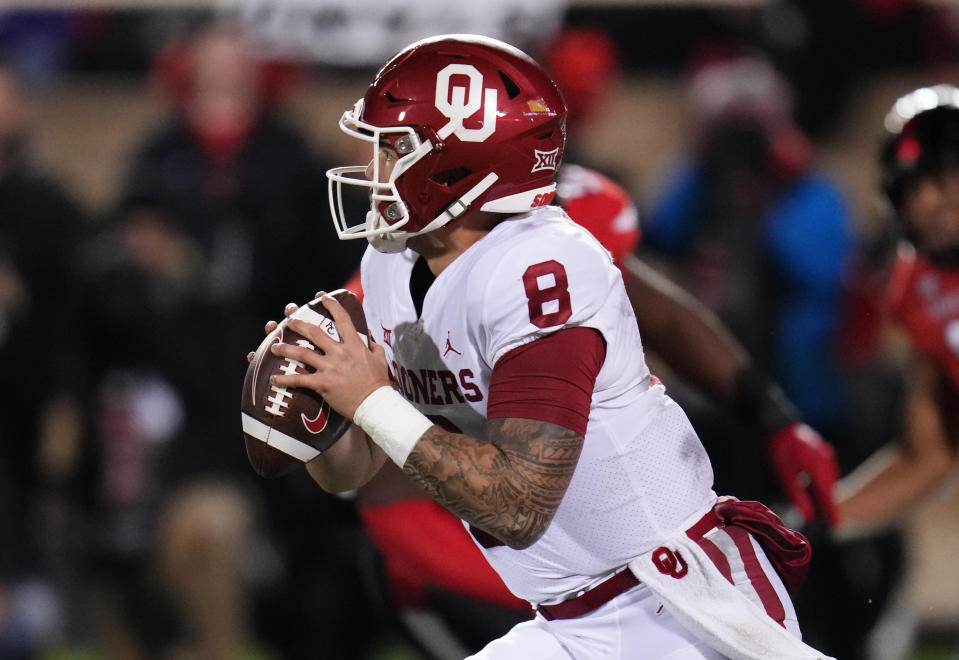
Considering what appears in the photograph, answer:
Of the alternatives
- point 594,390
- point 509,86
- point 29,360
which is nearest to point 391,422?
point 594,390

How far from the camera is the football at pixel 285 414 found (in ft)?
8.75

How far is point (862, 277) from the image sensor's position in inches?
233

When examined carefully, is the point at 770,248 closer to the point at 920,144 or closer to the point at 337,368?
the point at 920,144

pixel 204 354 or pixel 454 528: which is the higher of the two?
pixel 454 528

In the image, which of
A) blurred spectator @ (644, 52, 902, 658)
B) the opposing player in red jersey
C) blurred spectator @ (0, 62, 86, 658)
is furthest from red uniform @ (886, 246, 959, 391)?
blurred spectator @ (0, 62, 86, 658)

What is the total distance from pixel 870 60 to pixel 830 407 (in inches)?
91.0

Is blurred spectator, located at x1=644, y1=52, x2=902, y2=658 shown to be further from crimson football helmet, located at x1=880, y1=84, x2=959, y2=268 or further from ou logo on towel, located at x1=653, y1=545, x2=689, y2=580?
ou logo on towel, located at x1=653, y1=545, x2=689, y2=580

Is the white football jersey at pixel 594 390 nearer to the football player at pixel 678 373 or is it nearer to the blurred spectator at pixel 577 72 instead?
the football player at pixel 678 373

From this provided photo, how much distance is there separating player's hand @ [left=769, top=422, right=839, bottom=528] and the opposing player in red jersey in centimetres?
40

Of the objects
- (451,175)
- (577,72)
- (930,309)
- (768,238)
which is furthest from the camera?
(577,72)

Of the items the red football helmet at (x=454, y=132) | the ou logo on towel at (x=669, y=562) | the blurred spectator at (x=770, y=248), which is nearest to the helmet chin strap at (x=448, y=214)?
the red football helmet at (x=454, y=132)

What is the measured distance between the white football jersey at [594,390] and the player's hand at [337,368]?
0.55 feet

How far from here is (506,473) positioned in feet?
8.02

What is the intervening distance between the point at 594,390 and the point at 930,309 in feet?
6.43
